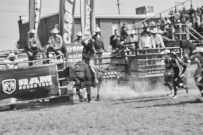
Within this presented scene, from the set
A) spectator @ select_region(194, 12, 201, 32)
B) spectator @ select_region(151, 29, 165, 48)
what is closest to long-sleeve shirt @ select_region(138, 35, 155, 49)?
spectator @ select_region(151, 29, 165, 48)

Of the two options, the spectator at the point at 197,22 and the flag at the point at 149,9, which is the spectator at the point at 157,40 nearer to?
the spectator at the point at 197,22

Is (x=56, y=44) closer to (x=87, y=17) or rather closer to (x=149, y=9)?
(x=87, y=17)

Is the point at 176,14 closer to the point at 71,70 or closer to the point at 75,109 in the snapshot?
the point at 71,70

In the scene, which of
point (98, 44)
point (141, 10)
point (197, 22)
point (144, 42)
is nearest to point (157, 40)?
point (144, 42)

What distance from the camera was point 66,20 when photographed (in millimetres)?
16375

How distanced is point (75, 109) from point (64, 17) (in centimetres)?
751

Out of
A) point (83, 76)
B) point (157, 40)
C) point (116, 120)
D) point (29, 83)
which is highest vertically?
point (157, 40)

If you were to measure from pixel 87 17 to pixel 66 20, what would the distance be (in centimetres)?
158

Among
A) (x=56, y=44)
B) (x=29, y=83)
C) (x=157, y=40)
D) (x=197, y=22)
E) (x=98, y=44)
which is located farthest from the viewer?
(x=197, y=22)

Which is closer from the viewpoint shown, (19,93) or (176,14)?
(19,93)

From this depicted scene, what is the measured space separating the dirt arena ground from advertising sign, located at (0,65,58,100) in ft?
4.62

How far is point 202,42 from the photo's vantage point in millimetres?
16719

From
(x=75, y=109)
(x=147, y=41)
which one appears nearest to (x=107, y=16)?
(x=147, y=41)

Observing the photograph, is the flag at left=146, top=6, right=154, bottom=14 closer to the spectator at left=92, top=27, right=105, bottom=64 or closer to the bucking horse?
the spectator at left=92, top=27, right=105, bottom=64
